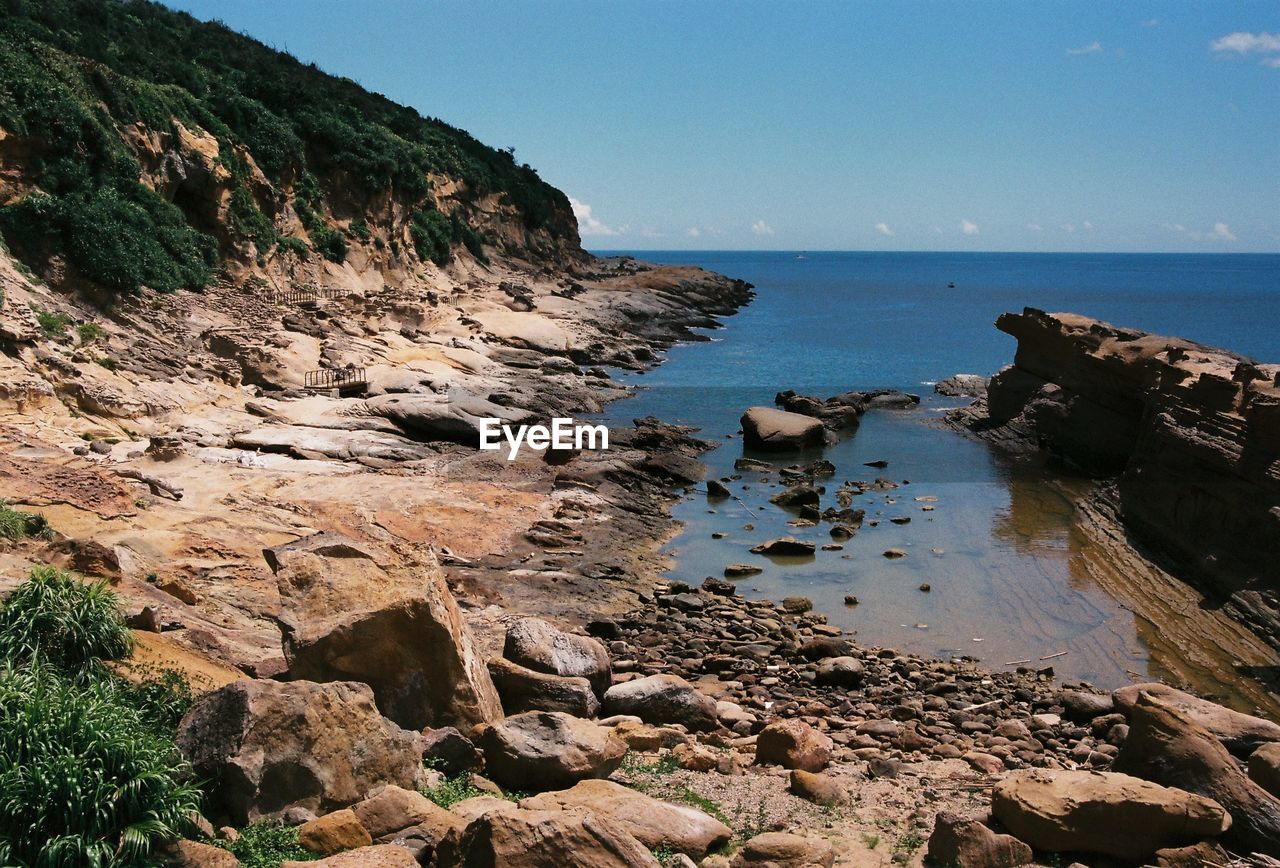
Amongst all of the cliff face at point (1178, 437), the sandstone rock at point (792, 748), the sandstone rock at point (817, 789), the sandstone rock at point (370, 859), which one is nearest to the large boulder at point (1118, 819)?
the sandstone rock at point (817, 789)

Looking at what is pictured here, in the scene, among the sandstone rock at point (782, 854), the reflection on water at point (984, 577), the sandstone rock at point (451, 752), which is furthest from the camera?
the reflection on water at point (984, 577)

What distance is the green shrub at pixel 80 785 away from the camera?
6879 mm

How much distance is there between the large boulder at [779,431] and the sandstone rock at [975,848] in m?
25.4

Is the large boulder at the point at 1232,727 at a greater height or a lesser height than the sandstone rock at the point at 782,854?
lesser

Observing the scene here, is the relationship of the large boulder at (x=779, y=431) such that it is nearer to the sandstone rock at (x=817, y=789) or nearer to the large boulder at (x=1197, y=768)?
the sandstone rock at (x=817, y=789)

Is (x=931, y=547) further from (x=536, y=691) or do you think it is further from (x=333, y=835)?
(x=333, y=835)

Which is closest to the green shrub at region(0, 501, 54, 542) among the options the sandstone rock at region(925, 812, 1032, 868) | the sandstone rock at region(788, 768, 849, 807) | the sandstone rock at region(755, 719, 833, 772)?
the sandstone rock at region(755, 719, 833, 772)

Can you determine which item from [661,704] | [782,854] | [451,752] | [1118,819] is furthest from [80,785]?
[1118,819]

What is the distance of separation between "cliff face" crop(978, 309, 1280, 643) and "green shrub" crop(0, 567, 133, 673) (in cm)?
1924

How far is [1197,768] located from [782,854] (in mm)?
4490

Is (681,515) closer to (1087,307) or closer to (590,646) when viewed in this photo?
(590,646)

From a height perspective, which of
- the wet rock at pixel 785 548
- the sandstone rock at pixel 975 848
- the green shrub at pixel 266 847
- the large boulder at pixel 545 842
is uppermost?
the large boulder at pixel 545 842

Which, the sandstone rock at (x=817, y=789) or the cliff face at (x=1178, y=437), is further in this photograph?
the cliff face at (x=1178, y=437)

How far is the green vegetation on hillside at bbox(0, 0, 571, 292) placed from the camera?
28.4 meters
